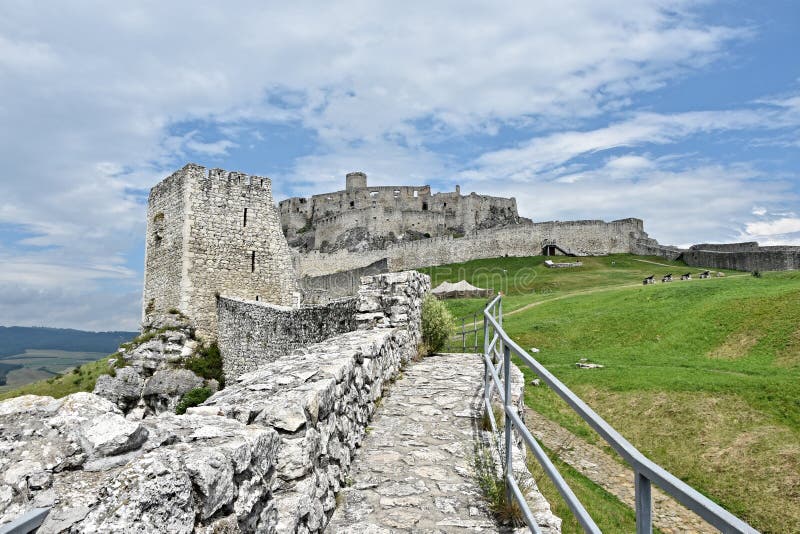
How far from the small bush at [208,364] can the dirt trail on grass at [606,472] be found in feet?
36.8

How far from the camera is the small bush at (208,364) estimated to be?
17.9m

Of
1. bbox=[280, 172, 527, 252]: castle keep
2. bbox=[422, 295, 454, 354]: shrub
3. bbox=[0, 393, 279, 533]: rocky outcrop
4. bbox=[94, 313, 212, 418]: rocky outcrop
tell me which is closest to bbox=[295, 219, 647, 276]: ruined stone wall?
bbox=[280, 172, 527, 252]: castle keep

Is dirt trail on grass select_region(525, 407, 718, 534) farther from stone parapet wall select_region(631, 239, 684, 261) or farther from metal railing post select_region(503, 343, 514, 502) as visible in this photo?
stone parapet wall select_region(631, 239, 684, 261)

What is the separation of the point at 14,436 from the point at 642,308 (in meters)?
20.9

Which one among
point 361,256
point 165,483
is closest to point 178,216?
point 165,483

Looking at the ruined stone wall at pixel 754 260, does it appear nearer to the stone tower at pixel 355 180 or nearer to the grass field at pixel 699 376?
the grass field at pixel 699 376

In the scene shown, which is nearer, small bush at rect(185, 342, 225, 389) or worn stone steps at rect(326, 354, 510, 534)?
worn stone steps at rect(326, 354, 510, 534)

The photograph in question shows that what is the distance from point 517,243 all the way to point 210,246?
4563 cm

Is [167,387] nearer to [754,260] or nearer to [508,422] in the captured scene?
[508,422]

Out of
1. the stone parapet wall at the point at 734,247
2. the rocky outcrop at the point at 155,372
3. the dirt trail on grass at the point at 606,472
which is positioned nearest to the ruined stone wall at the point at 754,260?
the stone parapet wall at the point at 734,247

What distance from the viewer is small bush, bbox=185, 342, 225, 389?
1792cm

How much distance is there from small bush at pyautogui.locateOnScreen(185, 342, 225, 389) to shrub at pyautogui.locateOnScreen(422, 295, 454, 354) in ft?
31.1

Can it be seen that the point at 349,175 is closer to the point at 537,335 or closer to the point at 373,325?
the point at 537,335

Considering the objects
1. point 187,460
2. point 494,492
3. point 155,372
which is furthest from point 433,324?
point 155,372
